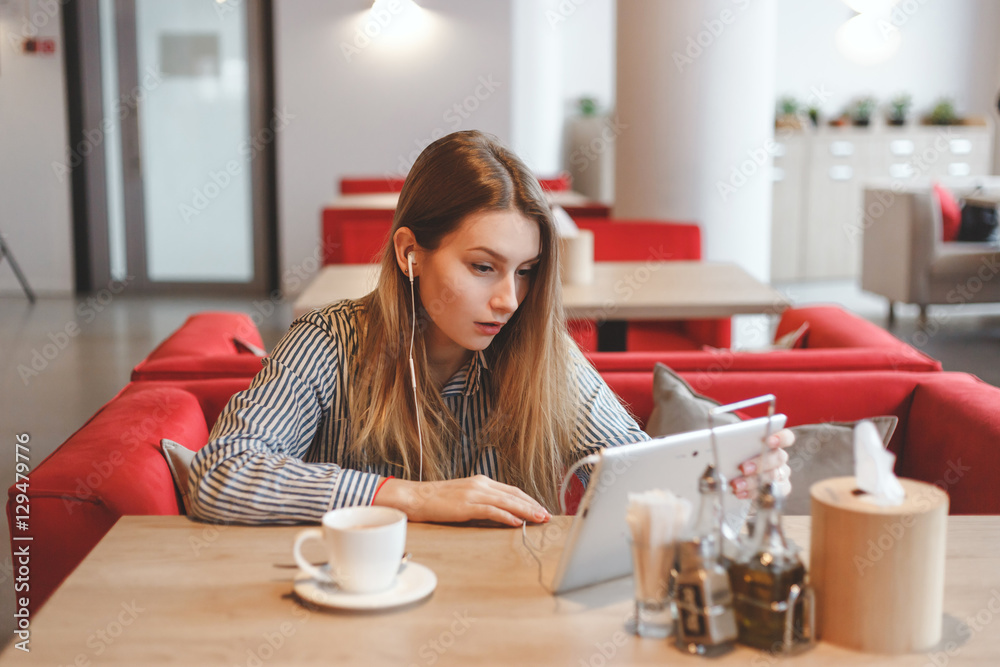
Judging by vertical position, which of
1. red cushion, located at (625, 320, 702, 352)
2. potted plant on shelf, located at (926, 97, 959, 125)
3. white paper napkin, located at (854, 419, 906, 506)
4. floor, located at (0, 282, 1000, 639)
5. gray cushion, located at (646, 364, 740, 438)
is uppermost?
potted plant on shelf, located at (926, 97, 959, 125)

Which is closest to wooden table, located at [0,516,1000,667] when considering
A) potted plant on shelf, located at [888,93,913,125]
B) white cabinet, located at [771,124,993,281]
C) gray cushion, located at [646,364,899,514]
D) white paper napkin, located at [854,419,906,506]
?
white paper napkin, located at [854,419,906,506]

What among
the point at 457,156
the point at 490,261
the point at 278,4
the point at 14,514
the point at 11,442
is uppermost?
the point at 278,4

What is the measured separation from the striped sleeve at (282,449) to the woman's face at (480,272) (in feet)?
0.62

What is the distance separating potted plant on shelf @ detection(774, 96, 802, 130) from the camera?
26.5 ft

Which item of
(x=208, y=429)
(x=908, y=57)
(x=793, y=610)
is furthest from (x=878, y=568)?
(x=908, y=57)

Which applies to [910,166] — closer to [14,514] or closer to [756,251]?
[756,251]

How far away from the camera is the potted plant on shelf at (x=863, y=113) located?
832cm

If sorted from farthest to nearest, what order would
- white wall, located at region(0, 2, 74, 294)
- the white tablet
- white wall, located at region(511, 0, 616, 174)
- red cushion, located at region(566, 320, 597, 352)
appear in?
white wall, located at region(511, 0, 616, 174) < white wall, located at region(0, 2, 74, 294) < red cushion, located at region(566, 320, 597, 352) < the white tablet

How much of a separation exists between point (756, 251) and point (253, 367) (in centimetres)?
332

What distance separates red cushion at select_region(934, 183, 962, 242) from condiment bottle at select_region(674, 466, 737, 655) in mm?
6258

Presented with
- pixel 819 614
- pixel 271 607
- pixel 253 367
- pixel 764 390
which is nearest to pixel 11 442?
pixel 253 367

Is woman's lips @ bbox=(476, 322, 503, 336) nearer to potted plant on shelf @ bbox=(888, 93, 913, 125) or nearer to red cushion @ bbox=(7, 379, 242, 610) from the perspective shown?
red cushion @ bbox=(7, 379, 242, 610)

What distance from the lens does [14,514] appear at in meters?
1.40

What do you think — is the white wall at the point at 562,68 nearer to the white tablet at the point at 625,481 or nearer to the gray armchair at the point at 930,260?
the gray armchair at the point at 930,260
